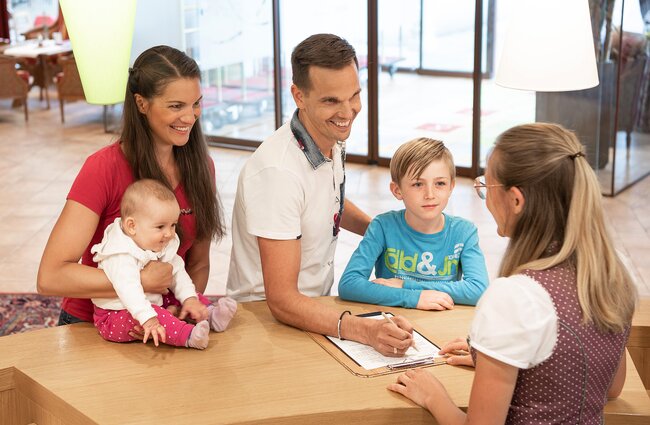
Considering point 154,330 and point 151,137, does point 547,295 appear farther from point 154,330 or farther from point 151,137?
point 151,137

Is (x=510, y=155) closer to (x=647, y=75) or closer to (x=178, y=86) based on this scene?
(x=178, y=86)

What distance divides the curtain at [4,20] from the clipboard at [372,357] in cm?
1330

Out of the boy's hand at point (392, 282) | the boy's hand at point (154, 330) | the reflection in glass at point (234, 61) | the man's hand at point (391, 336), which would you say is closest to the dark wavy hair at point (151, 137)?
the boy's hand at point (154, 330)

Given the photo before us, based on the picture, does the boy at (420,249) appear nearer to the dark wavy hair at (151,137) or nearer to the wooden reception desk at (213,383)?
the wooden reception desk at (213,383)

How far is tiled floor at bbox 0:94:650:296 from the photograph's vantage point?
658 cm

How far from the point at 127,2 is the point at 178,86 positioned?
1.40 ft

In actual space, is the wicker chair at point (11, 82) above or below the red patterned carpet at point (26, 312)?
above

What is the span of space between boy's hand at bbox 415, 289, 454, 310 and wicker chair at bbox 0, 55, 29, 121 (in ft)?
31.6

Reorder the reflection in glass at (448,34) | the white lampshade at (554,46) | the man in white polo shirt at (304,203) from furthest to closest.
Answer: the reflection in glass at (448,34) → the white lampshade at (554,46) → the man in white polo shirt at (304,203)

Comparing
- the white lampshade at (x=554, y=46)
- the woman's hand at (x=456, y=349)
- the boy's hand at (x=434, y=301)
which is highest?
the white lampshade at (x=554, y=46)

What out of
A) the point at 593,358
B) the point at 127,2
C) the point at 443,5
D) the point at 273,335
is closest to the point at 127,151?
the point at 127,2

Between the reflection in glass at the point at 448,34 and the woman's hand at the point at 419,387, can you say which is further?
the reflection in glass at the point at 448,34

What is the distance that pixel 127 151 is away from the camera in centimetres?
310

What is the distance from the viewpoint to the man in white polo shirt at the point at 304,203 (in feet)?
9.74
